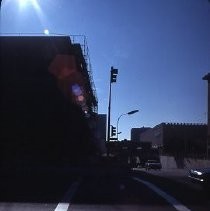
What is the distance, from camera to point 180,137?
108750 millimetres

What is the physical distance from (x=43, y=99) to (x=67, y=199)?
3205 centimetres

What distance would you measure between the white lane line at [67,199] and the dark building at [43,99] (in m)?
21.9

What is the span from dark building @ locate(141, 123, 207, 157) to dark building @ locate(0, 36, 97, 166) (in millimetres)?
50813

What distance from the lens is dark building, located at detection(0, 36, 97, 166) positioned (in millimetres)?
43531

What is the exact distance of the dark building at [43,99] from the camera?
143 ft

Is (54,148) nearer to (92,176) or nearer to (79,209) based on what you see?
(92,176)

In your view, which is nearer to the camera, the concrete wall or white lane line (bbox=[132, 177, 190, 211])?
white lane line (bbox=[132, 177, 190, 211])

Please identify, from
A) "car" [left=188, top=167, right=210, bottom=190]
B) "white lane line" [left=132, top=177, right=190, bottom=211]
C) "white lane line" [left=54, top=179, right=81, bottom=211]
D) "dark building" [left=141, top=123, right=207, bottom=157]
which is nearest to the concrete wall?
"dark building" [left=141, top=123, right=207, bottom=157]

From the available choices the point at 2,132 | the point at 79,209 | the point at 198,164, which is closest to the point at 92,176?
the point at 79,209

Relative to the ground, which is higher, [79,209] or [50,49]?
[50,49]

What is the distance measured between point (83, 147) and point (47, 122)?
778 centimetres

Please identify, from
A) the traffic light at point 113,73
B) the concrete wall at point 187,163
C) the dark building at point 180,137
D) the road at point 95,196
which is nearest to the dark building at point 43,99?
the traffic light at point 113,73

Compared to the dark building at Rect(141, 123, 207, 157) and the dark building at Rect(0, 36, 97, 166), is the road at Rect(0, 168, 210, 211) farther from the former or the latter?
the dark building at Rect(141, 123, 207, 157)

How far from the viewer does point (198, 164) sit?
204 ft
